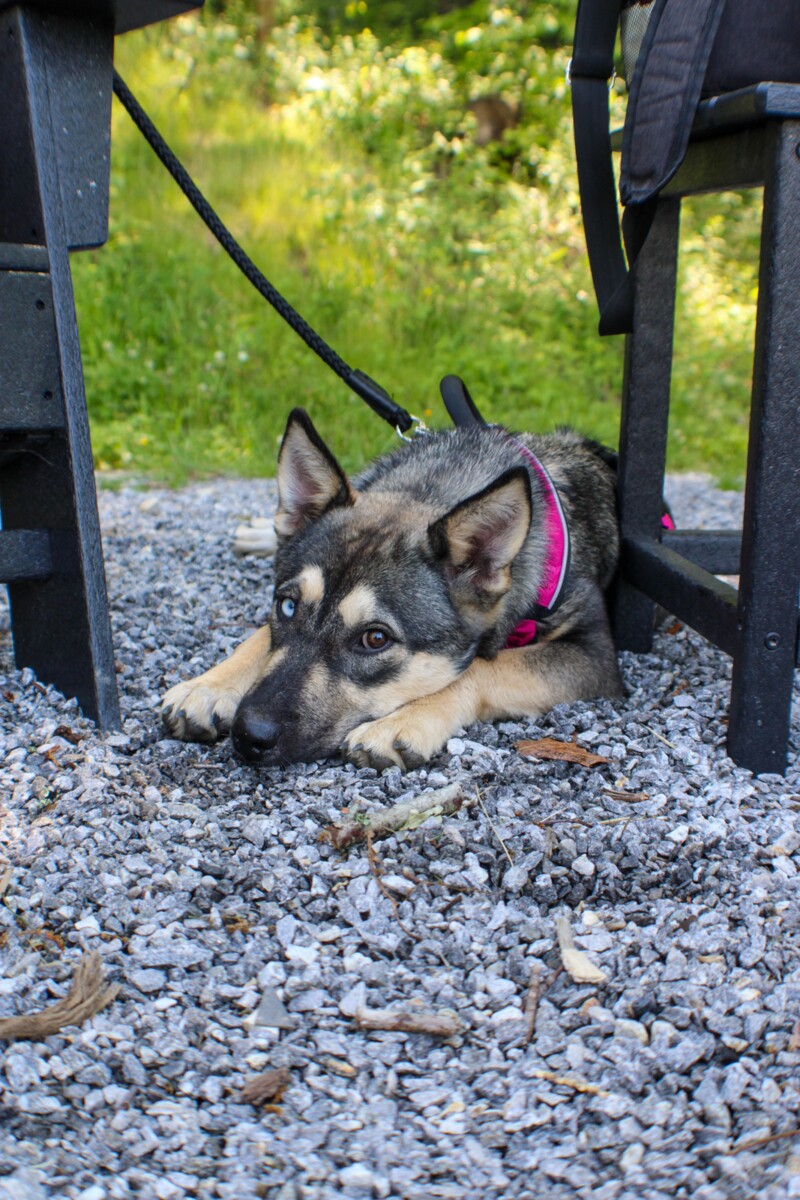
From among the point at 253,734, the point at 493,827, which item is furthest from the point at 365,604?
the point at 493,827

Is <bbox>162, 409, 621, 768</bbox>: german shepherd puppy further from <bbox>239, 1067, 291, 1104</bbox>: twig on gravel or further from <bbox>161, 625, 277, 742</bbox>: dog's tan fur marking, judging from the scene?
<bbox>239, 1067, 291, 1104</bbox>: twig on gravel

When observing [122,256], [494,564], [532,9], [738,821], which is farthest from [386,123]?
[738,821]

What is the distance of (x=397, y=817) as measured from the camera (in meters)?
2.89

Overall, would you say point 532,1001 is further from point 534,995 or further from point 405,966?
point 405,966

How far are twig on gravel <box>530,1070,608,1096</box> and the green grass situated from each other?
Result: 5.92m

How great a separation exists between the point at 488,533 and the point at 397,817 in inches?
39.2

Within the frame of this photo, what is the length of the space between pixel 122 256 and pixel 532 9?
24.2 ft

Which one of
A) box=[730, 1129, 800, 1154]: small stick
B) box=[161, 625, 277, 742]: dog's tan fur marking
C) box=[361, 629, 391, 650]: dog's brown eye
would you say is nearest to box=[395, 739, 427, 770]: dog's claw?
box=[361, 629, 391, 650]: dog's brown eye

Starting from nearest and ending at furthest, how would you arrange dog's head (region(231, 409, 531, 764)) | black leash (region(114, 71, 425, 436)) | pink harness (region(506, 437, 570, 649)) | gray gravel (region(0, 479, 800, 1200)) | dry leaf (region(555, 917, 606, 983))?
gray gravel (region(0, 479, 800, 1200)), dry leaf (region(555, 917, 606, 983)), dog's head (region(231, 409, 531, 764)), black leash (region(114, 71, 425, 436)), pink harness (region(506, 437, 570, 649))

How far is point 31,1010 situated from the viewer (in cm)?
217

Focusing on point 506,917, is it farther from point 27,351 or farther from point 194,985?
point 27,351

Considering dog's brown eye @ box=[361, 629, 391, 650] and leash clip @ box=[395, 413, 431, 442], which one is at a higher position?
leash clip @ box=[395, 413, 431, 442]

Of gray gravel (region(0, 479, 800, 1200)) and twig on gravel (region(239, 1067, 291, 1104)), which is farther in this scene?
twig on gravel (region(239, 1067, 291, 1104))

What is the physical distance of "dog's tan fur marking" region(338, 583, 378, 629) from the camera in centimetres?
329
